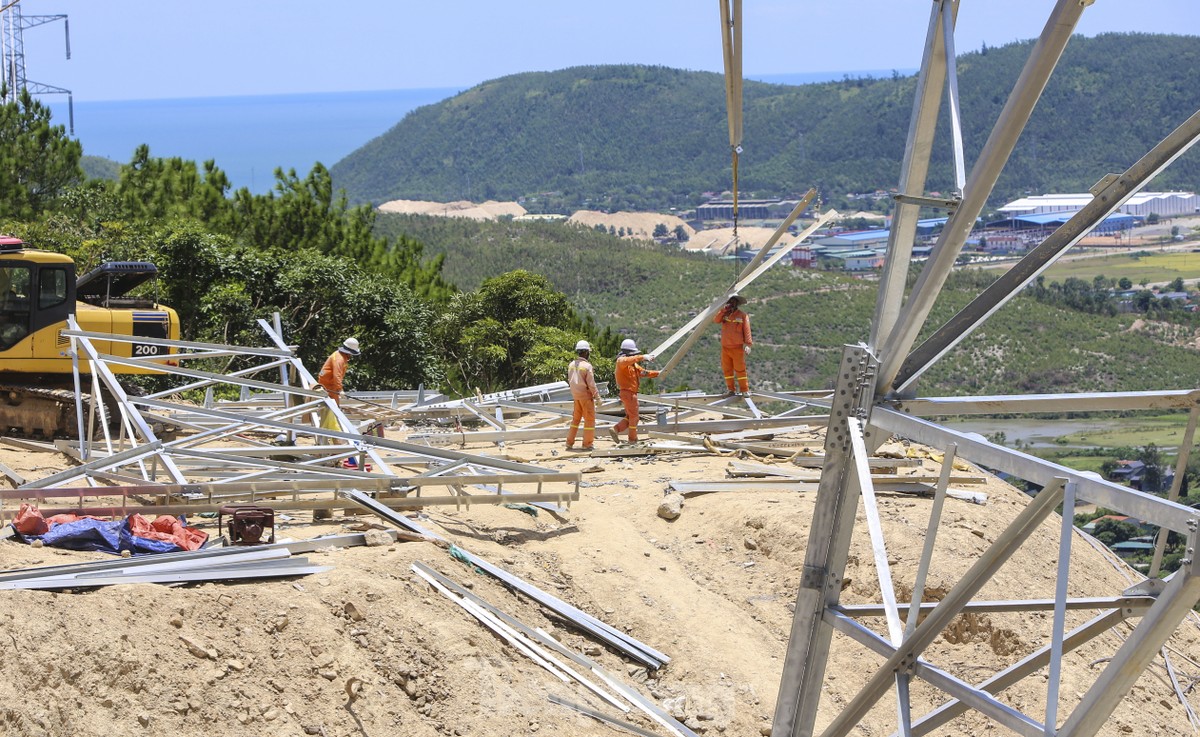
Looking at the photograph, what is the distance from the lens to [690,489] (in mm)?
16156

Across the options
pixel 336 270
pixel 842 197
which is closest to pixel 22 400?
pixel 336 270

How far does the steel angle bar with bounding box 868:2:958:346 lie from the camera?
8625 millimetres

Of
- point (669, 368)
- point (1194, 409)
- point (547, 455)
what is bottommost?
point (547, 455)

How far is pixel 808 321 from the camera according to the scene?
6353 centimetres

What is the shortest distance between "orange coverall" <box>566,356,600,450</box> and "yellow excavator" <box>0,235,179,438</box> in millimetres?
5496

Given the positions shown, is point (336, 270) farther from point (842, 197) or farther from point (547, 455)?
point (842, 197)

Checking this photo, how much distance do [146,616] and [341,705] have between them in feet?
5.36

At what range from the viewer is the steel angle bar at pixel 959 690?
7.09 m

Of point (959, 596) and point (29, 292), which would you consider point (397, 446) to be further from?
point (959, 596)

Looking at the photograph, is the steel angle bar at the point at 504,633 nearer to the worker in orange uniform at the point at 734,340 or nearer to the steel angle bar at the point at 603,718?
the steel angle bar at the point at 603,718

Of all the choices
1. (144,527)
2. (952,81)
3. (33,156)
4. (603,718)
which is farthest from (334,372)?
(33,156)

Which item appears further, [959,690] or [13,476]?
[13,476]

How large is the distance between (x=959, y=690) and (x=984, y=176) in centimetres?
303

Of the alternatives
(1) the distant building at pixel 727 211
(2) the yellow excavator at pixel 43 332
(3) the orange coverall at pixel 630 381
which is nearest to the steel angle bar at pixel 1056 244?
(3) the orange coverall at pixel 630 381
